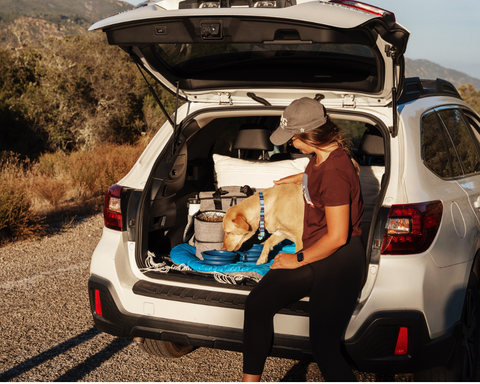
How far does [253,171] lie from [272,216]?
0.87 meters

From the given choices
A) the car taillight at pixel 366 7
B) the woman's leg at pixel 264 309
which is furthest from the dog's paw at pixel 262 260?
the car taillight at pixel 366 7

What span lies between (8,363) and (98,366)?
0.61m

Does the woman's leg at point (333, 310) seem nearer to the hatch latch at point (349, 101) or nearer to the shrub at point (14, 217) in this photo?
the hatch latch at point (349, 101)

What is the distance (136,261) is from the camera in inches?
117

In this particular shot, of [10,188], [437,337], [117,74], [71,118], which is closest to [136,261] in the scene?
[437,337]

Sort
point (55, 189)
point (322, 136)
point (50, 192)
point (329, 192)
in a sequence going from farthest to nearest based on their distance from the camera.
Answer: point (55, 189), point (50, 192), point (322, 136), point (329, 192)

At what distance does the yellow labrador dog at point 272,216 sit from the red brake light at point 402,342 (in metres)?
1.16

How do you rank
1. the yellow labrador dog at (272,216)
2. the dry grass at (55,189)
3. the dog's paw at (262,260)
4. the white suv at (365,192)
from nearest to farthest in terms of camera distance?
the white suv at (365,192), the yellow labrador dog at (272,216), the dog's paw at (262,260), the dry grass at (55,189)

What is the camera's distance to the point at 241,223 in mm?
3449

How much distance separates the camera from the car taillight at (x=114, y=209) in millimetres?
3020

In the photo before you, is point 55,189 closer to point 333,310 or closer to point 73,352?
point 73,352

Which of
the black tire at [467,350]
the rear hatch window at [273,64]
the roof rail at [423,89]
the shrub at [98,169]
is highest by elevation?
the rear hatch window at [273,64]

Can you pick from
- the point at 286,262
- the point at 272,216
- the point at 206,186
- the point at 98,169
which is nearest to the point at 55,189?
the point at 98,169

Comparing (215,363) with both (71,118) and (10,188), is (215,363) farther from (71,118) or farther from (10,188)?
(71,118)
